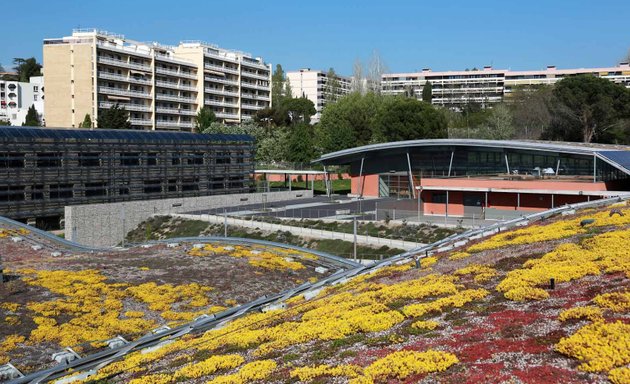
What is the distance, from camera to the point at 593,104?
337 feet

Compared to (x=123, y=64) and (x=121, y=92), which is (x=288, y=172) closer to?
(x=121, y=92)

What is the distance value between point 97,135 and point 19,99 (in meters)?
95.8

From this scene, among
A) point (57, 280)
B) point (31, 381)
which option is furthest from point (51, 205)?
point (31, 381)

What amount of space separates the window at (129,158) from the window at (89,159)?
309 centimetres

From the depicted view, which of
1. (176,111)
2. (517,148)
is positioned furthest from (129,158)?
(176,111)

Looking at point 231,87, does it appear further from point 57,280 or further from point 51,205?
point 57,280

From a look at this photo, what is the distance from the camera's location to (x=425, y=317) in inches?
847

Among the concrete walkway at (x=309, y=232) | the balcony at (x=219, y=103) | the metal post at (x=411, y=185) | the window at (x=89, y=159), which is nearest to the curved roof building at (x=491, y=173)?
the metal post at (x=411, y=185)

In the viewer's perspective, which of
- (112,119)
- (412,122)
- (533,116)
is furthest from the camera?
(533,116)

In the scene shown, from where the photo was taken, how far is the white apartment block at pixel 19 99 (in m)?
146

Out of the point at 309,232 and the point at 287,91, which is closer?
the point at 309,232

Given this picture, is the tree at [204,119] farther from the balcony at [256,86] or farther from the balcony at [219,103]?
the balcony at [256,86]

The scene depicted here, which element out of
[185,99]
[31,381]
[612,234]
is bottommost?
[31,381]

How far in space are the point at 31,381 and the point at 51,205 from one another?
47800 mm
